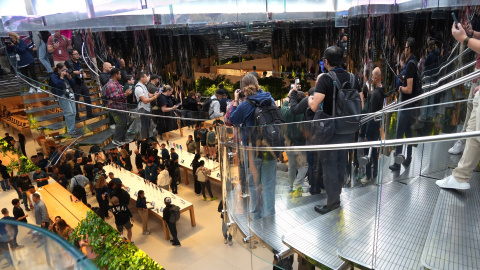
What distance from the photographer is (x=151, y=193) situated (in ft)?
29.3

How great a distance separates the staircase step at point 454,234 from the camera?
178cm

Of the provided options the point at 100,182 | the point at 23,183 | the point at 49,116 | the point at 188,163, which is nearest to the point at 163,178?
the point at 188,163

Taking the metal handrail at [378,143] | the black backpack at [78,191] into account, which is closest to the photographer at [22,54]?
the black backpack at [78,191]

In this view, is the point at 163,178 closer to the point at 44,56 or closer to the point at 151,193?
the point at 151,193

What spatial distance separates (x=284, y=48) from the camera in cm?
1066

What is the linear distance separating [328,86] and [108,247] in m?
6.49

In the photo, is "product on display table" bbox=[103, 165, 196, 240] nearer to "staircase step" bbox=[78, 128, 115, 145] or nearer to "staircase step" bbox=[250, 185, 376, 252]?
"staircase step" bbox=[78, 128, 115, 145]

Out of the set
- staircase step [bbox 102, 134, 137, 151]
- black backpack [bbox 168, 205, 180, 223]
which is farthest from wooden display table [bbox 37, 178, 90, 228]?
staircase step [bbox 102, 134, 137, 151]

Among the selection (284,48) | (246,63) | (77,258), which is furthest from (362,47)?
(77,258)

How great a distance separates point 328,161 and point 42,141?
9436 mm

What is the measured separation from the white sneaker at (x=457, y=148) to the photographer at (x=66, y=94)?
6.55m

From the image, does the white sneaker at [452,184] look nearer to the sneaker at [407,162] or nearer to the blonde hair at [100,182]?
the sneaker at [407,162]

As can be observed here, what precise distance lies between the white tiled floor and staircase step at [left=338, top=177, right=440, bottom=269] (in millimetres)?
4799

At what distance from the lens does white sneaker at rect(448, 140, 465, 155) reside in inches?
85.9
